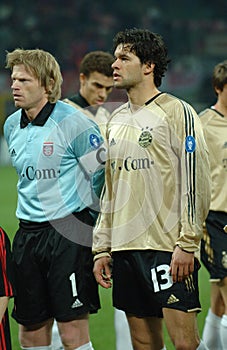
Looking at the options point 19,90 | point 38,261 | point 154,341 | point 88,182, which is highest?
point 19,90

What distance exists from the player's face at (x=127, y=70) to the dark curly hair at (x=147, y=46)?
3cm

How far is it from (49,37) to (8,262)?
2345cm

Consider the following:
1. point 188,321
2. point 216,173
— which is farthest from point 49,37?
point 188,321

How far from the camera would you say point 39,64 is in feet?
15.1

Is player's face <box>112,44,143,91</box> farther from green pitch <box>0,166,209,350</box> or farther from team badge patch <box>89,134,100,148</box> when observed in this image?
green pitch <box>0,166,209,350</box>

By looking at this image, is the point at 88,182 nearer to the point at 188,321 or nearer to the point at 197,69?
the point at 188,321

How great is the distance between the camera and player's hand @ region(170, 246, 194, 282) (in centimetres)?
411

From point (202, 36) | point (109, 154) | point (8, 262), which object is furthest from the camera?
point (202, 36)

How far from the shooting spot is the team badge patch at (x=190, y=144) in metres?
4.16

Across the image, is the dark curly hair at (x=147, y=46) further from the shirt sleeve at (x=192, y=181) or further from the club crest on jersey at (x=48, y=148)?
the club crest on jersey at (x=48, y=148)

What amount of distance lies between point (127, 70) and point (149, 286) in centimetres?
106

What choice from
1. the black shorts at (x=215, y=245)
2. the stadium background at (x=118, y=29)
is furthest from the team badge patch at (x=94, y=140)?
the stadium background at (x=118, y=29)

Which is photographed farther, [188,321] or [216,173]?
[216,173]

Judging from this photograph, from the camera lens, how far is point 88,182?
15.7 feet
